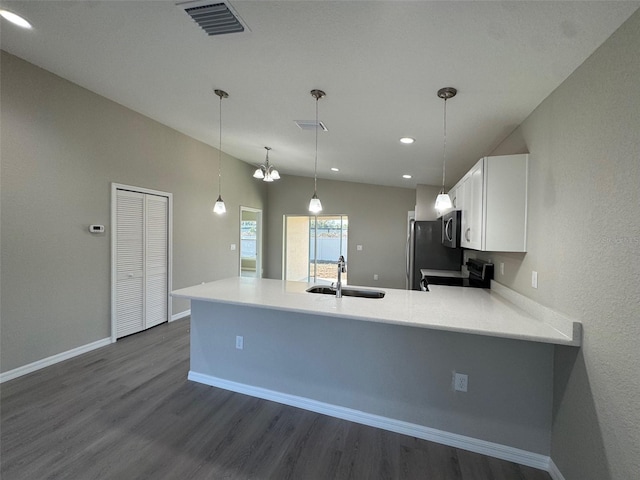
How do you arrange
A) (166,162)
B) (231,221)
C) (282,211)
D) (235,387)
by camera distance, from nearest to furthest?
(235,387) < (166,162) < (231,221) < (282,211)

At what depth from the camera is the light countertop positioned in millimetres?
1581

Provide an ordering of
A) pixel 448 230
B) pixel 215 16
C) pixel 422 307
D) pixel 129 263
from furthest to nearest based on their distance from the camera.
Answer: pixel 129 263
pixel 448 230
pixel 422 307
pixel 215 16

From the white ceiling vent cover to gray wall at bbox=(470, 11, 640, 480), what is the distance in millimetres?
1850

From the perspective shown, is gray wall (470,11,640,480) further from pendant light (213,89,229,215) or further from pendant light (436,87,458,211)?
pendant light (213,89,229,215)

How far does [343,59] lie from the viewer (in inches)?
69.4

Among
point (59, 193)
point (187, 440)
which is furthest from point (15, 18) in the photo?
point (187, 440)

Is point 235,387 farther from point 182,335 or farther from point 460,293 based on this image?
point 460,293

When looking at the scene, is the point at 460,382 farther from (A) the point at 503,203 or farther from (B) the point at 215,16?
(B) the point at 215,16

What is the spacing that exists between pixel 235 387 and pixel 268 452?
2.73ft

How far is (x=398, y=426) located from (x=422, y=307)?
2.93ft

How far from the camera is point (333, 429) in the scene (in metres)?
2.07

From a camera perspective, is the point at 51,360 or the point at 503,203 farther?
the point at 51,360

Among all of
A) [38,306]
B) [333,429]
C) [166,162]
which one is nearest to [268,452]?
[333,429]

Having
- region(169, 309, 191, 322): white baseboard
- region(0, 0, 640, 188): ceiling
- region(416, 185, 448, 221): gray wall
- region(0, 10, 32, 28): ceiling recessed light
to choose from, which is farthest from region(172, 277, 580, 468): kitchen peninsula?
region(416, 185, 448, 221): gray wall
